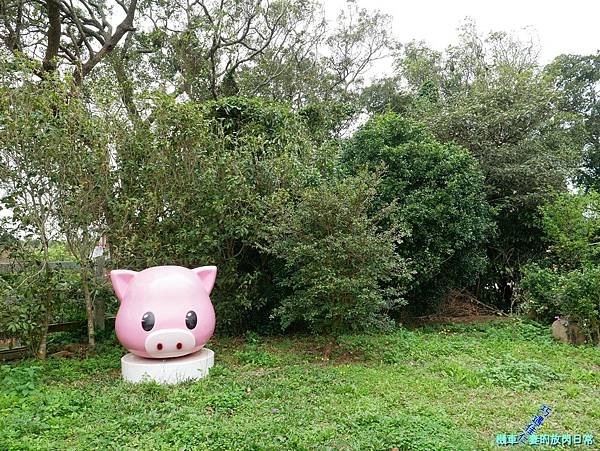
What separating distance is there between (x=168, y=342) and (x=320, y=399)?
1.67 metres

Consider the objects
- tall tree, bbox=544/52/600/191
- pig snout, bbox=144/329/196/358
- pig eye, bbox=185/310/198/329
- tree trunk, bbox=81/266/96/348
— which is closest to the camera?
pig snout, bbox=144/329/196/358

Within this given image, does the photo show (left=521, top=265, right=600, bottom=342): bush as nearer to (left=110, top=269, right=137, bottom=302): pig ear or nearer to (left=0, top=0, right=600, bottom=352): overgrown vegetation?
(left=0, top=0, right=600, bottom=352): overgrown vegetation

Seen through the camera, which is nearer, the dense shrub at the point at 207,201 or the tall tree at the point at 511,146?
the dense shrub at the point at 207,201

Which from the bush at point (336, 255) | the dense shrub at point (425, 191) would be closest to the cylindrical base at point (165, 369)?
the bush at point (336, 255)

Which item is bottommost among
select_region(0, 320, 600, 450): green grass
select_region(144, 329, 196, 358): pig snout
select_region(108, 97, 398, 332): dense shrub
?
select_region(0, 320, 600, 450): green grass

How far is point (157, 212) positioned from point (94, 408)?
308 cm

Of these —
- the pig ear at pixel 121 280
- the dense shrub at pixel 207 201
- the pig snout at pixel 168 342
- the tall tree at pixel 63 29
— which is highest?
the tall tree at pixel 63 29

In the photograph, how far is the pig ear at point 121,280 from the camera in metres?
5.16

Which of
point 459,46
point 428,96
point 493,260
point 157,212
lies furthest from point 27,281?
point 459,46

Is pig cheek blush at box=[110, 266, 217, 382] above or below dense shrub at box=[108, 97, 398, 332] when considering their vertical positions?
below

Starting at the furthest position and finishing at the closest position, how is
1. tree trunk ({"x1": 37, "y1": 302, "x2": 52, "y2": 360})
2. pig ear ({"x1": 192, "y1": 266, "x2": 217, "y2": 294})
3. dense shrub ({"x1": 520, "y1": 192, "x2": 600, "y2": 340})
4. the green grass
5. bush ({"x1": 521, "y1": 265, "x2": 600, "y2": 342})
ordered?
dense shrub ({"x1": 520, "y1": 192, "x2": 600, "y2": 340})
bush ({"x1": 521, "y1": 265, "x2": 600, "y2": 342})
tree trunk ({"x1": 37, "y1": 302, "x2": 52, "y2": 360})
pig ear ({"x1": 192, "y1": 266, "x2": 217, "y2": 294})
the green grass

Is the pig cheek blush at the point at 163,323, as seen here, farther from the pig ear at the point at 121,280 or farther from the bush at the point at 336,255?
the bush at the point at 336,255

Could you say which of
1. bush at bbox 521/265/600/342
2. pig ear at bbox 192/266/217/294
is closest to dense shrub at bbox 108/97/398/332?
pig ear at bbox 192/266/217/294

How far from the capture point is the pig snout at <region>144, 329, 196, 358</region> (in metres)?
4.77
